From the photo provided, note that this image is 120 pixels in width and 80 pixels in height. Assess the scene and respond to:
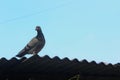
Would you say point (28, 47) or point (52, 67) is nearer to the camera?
point (52, 67)

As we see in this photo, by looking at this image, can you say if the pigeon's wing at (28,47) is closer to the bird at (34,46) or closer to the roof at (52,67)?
the bird at (34,46)

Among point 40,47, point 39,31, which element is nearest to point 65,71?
point 40,47

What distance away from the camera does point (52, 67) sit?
294 inches

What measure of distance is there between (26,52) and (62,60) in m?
1.40

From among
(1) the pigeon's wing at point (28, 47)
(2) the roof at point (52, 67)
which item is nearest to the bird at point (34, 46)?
(1) the pigeon's wing at point (28, 47)

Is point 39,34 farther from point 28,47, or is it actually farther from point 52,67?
point 52,67

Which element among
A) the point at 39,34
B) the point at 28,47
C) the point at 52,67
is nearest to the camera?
the point at 52,67

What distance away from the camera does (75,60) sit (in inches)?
288

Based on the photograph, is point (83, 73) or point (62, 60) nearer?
point (62, 60)

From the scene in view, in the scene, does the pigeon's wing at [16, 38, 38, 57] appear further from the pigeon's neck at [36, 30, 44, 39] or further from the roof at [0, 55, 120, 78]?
the roof at [0, 55, 120, 78]

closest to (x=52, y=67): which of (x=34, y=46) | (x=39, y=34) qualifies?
(x=34, y=46)

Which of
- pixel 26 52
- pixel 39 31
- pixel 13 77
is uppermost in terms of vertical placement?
pixel 39 31

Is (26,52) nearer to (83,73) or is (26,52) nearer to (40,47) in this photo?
(40,47)

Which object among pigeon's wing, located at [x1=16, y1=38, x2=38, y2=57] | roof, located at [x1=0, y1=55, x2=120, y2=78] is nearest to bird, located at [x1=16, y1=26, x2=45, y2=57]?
pigeon's wing, located at [x1=16, y1=38, x2=38, y2=57]
